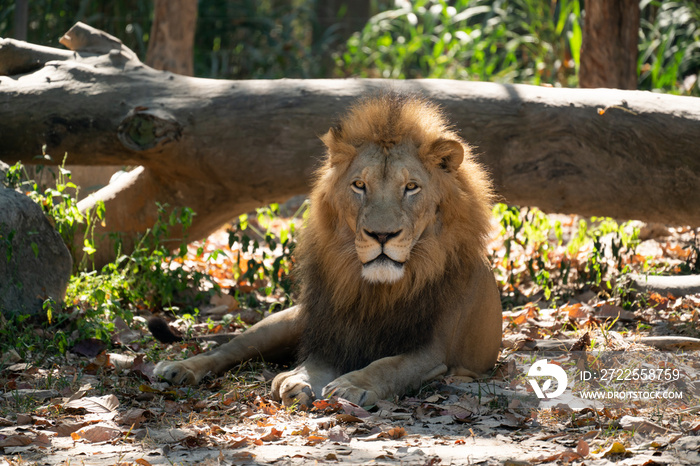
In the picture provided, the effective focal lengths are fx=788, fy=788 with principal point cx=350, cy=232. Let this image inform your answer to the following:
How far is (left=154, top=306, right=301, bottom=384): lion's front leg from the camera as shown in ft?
13.9

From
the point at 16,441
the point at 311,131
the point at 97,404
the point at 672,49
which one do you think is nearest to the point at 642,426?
the point at 97,404

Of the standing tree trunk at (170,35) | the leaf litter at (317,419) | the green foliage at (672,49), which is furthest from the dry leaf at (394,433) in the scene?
the green foliage at (672,49)

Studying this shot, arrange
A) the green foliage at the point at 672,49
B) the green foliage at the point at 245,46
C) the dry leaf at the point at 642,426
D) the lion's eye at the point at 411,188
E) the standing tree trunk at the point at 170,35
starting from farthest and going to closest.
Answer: the green foliage at the point at 245,46 < the green foliage at the point at 672,49 < the standing tree trunk at the point at 170,35 < the lion's eye at the point at 411,188 < the dry leaf at the point at 642,426

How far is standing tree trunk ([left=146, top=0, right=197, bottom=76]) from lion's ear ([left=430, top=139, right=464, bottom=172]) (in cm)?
636

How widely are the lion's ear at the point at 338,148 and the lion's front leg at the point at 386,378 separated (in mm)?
1085

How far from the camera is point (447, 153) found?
163 inches

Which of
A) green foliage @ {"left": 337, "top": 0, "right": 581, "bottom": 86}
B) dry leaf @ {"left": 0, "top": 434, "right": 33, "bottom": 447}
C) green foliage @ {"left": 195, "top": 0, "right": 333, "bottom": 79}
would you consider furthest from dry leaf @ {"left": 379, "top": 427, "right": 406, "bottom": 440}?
green foliage @ {"left": 195, "top": 0, "right": 333, "bottom": 79}

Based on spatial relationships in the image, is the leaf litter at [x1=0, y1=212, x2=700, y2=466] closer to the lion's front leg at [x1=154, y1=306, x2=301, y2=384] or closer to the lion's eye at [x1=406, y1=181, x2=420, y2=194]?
the lion's front leg at [x1=154, y1=306, x2=301, y2=384]

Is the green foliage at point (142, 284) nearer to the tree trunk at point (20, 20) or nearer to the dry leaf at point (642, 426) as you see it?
the tree trunk at point (20, 20)

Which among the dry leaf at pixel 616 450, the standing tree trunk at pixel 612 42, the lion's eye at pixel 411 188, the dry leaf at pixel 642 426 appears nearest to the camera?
the dry leaf at pixel 616 450

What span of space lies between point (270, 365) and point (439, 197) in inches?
58.8

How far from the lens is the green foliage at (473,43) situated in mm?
12555

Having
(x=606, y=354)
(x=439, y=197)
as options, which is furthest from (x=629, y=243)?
(x=439, y=197)

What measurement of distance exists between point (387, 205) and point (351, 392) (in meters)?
0.93
